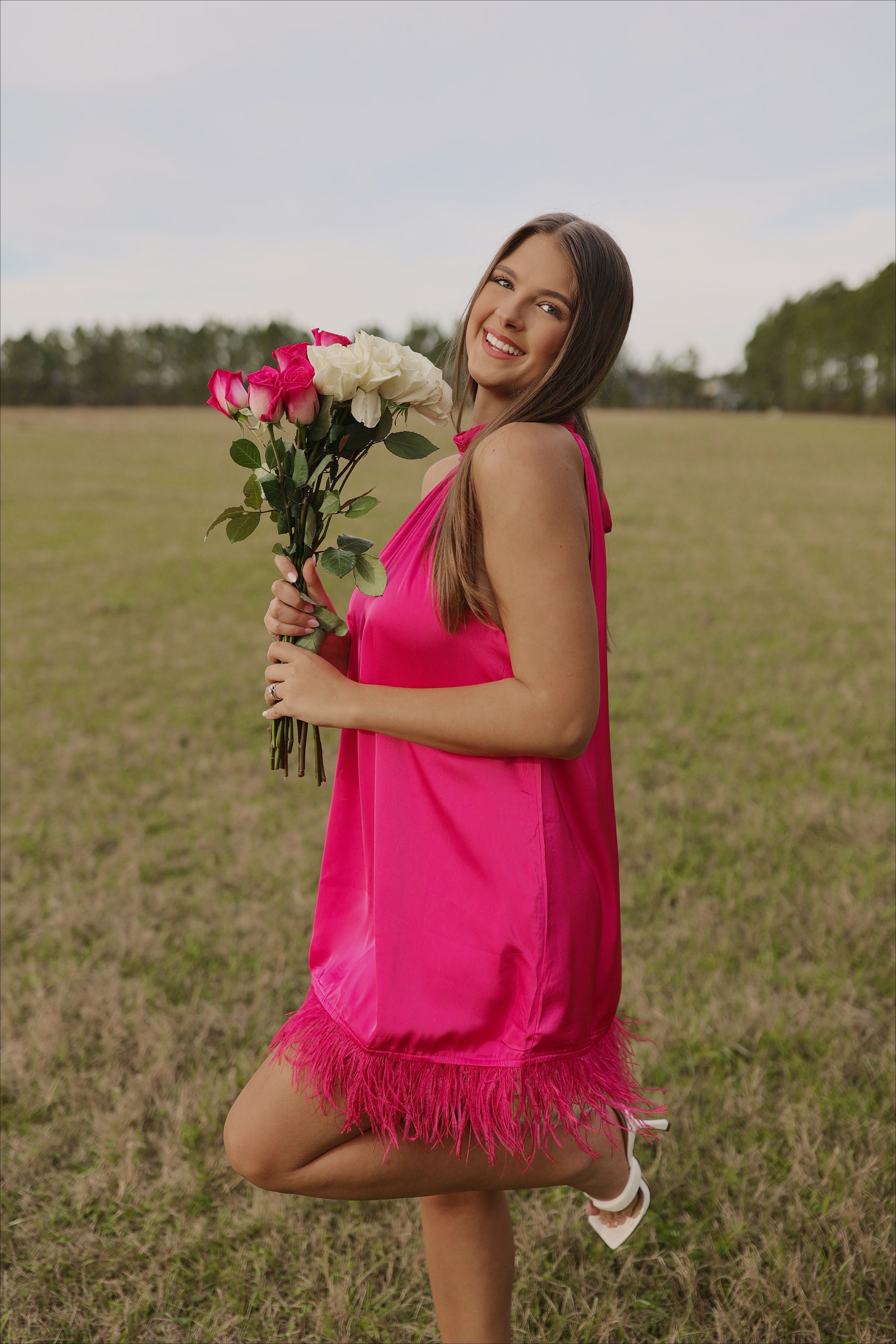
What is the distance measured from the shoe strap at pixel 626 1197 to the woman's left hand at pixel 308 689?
44.5 inches

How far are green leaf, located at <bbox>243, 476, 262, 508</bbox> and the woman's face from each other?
0.41 m

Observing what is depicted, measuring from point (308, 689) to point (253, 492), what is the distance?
0.33 m

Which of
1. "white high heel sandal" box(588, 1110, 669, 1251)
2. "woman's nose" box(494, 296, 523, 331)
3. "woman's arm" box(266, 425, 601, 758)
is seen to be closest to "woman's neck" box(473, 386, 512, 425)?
"woman's nose" box(494, 296, 523, 331)

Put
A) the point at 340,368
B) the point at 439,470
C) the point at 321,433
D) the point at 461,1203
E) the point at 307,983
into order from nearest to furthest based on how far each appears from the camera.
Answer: the point at 340,368, the point at 321,433, the point at 461,1203, the point at 439,470, the point at 307,983

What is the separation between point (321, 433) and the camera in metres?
1.60

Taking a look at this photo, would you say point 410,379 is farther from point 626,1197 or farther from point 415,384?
point 626,1197

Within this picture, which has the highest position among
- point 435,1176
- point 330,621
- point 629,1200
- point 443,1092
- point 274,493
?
point 274,493

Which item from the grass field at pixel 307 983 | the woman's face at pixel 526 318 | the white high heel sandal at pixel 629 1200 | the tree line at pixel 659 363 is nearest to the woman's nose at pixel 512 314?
the woman's face at pixel 526 318

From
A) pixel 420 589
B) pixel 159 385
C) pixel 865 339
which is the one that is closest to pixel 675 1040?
pixel 420 589

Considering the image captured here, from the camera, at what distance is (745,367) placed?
169 ft

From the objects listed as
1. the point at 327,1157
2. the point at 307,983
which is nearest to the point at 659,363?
the point at 307,983

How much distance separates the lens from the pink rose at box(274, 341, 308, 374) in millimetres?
1564

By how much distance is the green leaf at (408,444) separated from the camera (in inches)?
64.6

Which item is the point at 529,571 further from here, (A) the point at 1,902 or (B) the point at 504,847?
(A) the point at 1,902
